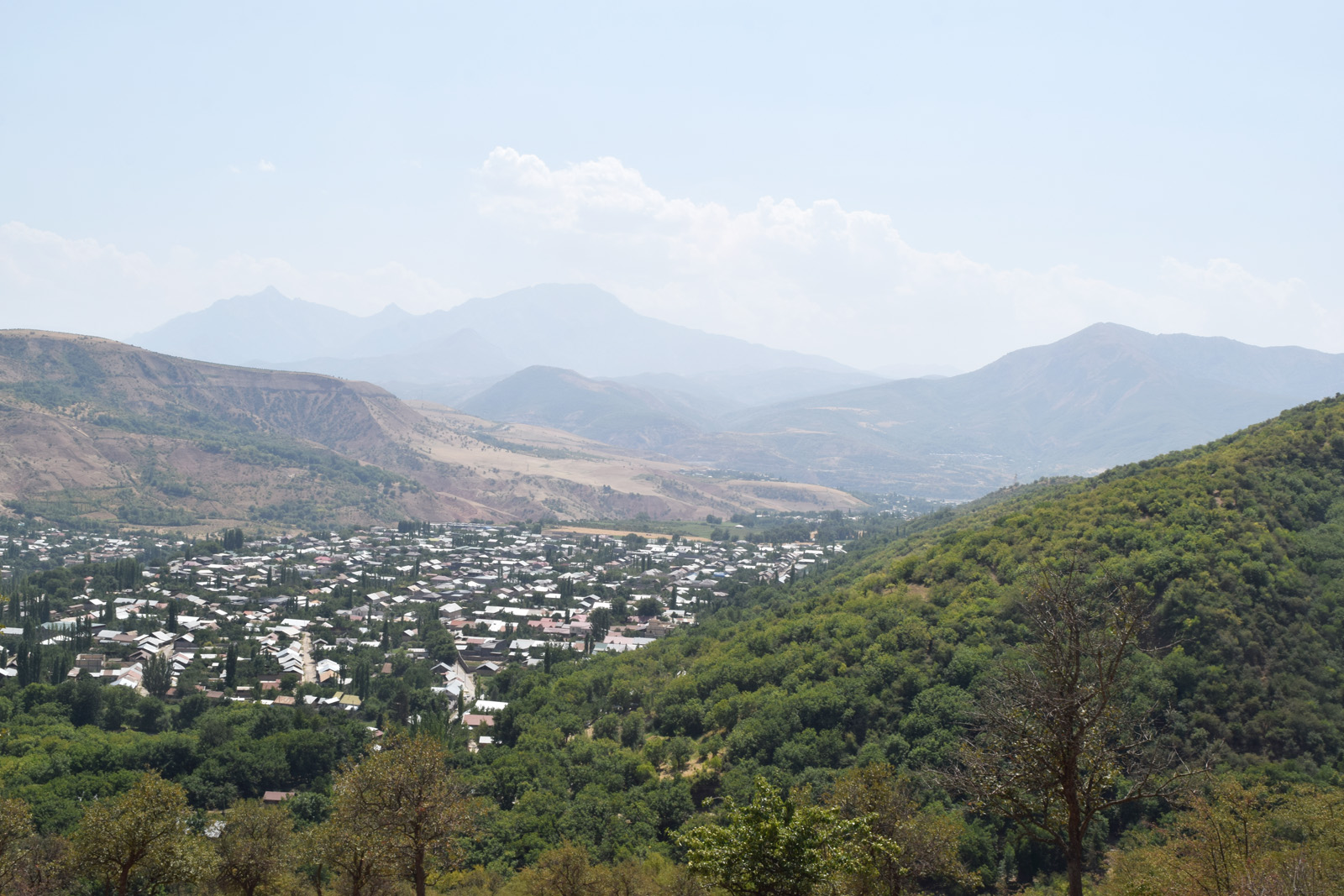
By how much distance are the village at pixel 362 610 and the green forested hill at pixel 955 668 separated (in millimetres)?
10584

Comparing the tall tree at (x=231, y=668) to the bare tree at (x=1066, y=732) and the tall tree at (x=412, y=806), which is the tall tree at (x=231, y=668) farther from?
the bare tree at (x=1066, y=732)

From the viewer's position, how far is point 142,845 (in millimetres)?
25547

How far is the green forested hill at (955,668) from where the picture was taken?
3666 cm

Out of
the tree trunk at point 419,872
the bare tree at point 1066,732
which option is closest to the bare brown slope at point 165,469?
the tree trunk at point 419,872

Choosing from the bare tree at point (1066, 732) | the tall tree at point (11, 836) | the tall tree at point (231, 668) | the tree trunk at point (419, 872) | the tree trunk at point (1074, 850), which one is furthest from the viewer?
the tall tree at point (231, 668)

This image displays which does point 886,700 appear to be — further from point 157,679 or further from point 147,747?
point 157,679

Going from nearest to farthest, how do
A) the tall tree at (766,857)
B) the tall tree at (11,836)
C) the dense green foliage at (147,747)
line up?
the tall tree at (766,857), the tall tree at (11,836), the dense green foliage at (147,747)

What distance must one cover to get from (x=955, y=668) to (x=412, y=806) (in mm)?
30500

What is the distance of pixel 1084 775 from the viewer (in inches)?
630

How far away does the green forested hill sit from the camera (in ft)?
120

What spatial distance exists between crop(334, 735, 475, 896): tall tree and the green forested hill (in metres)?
12.5

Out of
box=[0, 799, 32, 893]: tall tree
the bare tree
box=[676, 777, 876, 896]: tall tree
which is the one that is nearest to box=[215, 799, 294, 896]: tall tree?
box=[0, 799, 32, 893]: tall tree

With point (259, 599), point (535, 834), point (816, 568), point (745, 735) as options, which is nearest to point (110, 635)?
point (259, 599)

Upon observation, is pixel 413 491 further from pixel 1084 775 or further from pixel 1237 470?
pixel 1084 775
